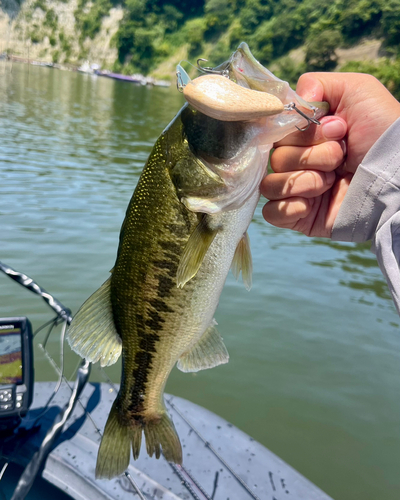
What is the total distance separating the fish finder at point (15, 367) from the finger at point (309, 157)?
1.89 m

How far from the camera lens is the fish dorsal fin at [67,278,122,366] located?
1.79 meters

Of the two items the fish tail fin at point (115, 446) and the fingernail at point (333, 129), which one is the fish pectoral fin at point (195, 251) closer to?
the fingernail at point (333, 129)

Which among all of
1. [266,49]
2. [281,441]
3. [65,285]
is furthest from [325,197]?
[266,49]

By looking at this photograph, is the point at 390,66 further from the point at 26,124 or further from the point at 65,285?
the point at 65,285

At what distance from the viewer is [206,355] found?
191 centimetres

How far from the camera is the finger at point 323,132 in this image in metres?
1.67

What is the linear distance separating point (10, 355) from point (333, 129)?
2.31m

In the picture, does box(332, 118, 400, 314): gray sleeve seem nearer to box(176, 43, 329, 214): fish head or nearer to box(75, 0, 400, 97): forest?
box(176, 43, 329, 214): fish head

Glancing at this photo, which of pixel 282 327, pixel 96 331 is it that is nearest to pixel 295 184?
pixel 96 331

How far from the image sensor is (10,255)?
745 centimetres

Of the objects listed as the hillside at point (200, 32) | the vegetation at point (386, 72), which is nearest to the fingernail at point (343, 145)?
the vegetation at point (386, 72)

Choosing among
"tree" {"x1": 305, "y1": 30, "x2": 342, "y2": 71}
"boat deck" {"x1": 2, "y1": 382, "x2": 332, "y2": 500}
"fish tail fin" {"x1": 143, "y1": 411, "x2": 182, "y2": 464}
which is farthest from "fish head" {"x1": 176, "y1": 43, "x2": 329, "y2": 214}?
"tree" {"x1": 305, "y1": 30, "x2": 342, "y2": 71}

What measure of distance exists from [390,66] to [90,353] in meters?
57.0

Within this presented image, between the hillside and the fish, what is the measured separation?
5649cm
